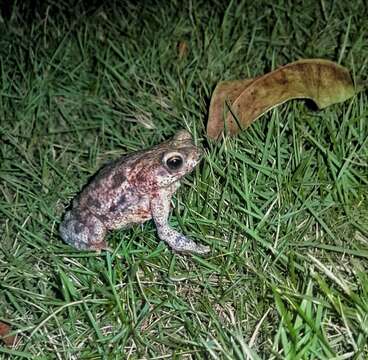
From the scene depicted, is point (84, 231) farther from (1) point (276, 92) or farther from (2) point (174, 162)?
(1) point (276, 92)

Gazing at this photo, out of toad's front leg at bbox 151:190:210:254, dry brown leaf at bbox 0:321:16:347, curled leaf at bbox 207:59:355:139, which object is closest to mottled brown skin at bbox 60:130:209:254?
toad's front leg at bbox 151:190:210:254

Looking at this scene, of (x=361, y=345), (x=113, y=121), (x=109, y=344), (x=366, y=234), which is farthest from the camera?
(x=113, y=121)

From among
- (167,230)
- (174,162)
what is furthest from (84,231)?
(174,162)

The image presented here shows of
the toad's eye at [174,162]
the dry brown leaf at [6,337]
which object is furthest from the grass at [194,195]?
the toad's eye at [174,162]

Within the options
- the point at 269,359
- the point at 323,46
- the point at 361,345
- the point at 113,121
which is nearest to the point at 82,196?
the point at 113,121

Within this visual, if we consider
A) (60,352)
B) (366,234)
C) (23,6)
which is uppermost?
(23,6)

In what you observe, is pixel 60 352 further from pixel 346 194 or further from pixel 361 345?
pixel 346 194

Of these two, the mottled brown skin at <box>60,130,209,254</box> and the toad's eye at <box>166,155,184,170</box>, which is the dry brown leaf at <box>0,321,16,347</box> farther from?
the toad's eye at <box>166,155,184,170</box>
